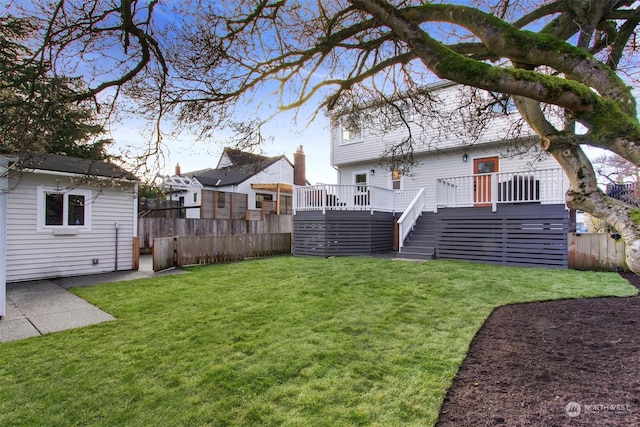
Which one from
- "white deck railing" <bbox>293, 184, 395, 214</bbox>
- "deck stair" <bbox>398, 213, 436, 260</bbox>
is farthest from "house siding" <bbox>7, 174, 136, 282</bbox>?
"deck stair" <bbox>398, 213, 436, 260</bbox>

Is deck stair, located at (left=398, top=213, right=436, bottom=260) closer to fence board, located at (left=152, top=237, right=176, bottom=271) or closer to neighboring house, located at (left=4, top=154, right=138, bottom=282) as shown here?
fence board, located at (left=152, top=237, right=176, bottom=271)

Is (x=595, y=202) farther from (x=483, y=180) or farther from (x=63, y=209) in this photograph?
(x=63, y=209)

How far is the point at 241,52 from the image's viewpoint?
605 cm

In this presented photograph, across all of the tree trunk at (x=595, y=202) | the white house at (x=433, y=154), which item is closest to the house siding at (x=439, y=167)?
the white house at (x=433, y=154)

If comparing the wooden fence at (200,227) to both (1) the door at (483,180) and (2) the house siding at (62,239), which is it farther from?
(1) the door at (483,180)

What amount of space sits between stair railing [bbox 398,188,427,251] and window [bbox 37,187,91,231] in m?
9.68

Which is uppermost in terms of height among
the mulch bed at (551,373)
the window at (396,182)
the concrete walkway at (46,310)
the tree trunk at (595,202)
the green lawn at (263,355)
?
the window at (396,182)

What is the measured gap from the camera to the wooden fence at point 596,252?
873 cm

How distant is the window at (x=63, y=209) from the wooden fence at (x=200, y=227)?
12.5ft

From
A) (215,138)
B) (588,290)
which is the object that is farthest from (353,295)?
(588,290)

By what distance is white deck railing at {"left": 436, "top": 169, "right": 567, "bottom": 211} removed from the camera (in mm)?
9305

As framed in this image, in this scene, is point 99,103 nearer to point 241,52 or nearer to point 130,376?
point 241,52

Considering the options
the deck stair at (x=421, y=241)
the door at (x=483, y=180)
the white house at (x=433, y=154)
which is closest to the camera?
the door at (x=483, y=180)

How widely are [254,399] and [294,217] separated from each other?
10.9 m
